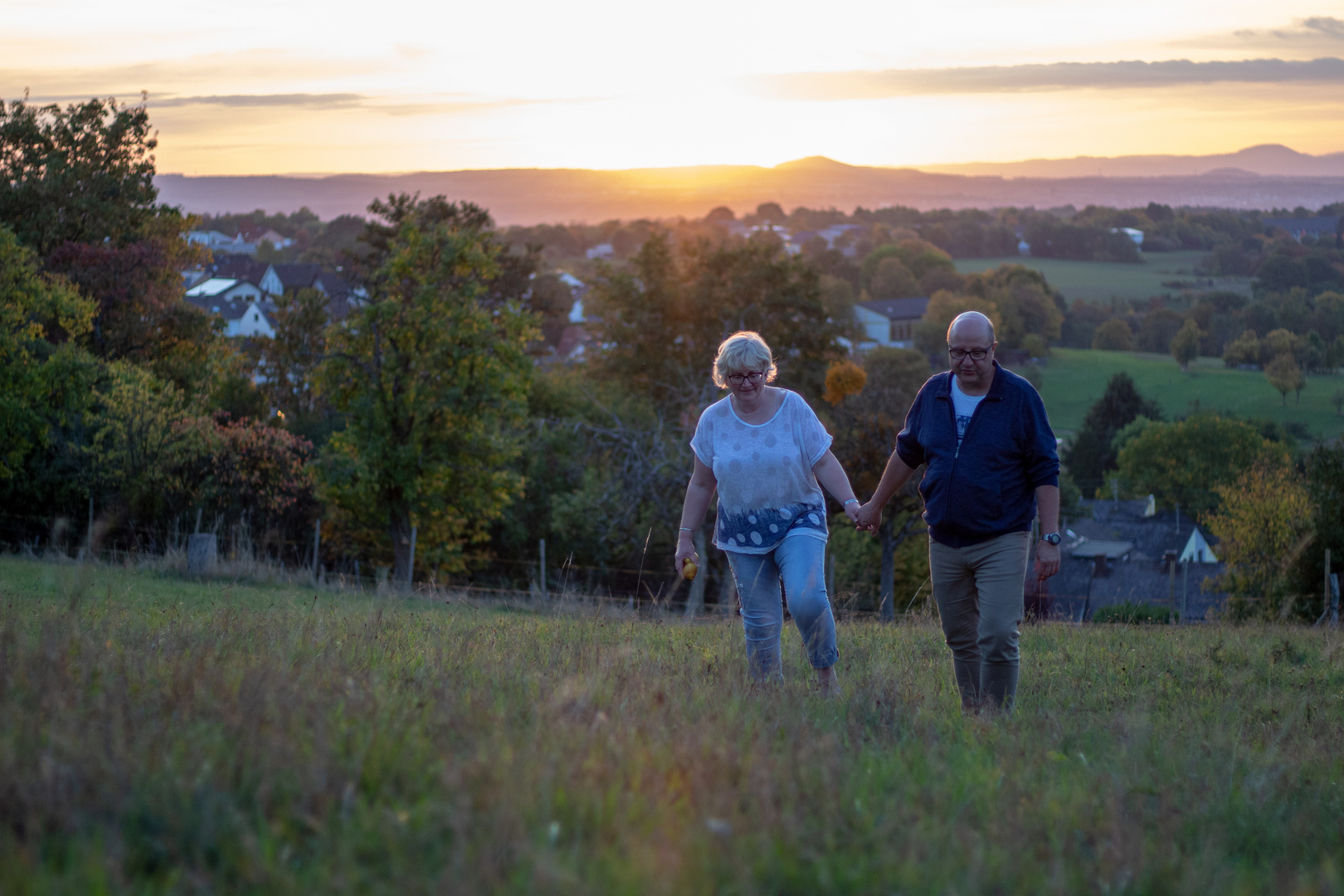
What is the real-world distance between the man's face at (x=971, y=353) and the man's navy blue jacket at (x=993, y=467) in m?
0.11

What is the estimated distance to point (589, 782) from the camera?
2967mm

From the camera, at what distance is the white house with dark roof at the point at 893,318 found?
356 feet

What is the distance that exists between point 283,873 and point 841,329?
46.0 meters

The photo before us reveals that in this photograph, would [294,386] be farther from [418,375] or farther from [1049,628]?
[1049,628]

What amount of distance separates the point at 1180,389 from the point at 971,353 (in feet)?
325

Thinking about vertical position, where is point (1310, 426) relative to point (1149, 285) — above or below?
below

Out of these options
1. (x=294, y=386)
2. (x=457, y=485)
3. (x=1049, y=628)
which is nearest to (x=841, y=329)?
(x=294, y=386)

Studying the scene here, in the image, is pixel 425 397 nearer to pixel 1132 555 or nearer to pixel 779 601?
pixel 779 601

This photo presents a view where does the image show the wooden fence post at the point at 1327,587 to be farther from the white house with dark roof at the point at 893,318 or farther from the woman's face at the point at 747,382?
the white house with dark roof at the point at 893,318

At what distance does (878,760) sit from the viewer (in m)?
3.70

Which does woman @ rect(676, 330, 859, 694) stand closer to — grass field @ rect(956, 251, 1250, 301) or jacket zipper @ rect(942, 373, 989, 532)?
jacket zipper @ rect(942, 373, 989, 532)

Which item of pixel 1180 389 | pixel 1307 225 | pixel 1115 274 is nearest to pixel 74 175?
Result: pixel 1180 389

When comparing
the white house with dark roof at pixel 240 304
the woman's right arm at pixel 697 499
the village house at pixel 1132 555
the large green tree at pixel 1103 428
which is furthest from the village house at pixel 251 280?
the woman's right arm at pixel 697 499

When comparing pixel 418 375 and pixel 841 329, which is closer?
pixel 418 375
